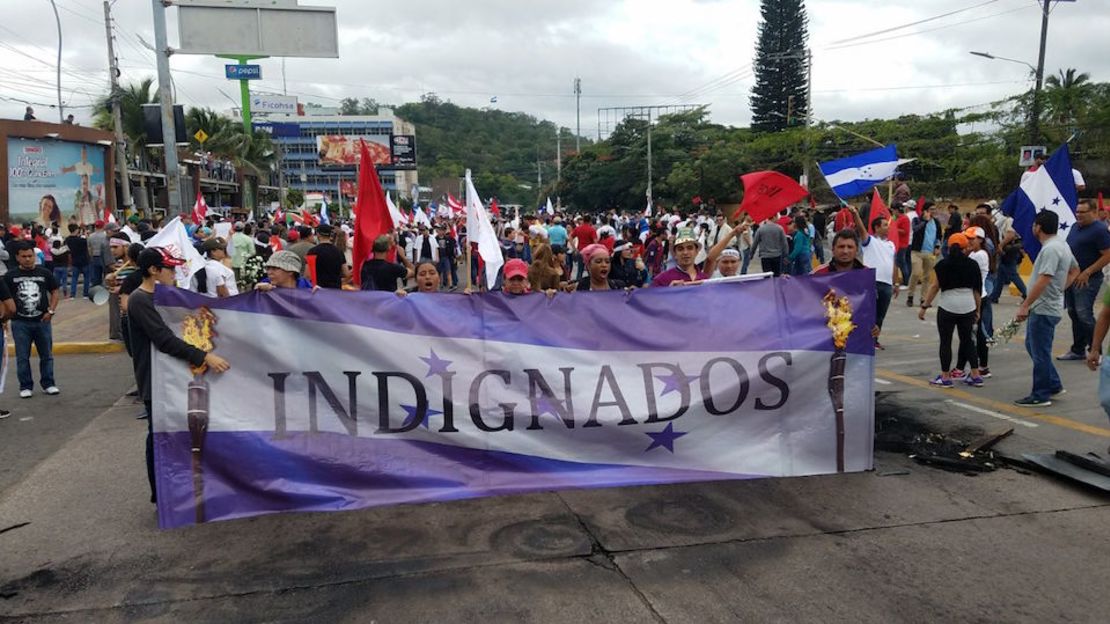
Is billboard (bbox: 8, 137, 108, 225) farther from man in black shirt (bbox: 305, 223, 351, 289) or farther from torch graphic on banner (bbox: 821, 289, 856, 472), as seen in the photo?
torch graphic on banner (bbox: 821, 289, 856, 472)

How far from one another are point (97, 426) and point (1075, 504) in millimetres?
7781

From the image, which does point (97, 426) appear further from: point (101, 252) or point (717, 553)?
point (101, 252)

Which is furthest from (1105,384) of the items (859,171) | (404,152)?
(404,152)

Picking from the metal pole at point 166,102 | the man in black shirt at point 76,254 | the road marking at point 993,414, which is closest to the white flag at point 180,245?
the metal pole at point 166,102

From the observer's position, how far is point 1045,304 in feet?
22.3

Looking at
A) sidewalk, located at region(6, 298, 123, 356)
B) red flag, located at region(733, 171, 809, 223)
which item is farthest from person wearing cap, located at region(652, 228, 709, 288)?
sidewalk, located at region(6, 298, 123, 356)

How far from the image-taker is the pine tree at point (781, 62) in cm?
6638

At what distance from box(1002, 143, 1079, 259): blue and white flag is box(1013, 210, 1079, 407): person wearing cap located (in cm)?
122

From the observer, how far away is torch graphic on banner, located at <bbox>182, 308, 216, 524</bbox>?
4.44m

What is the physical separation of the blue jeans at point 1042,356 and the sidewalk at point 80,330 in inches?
438

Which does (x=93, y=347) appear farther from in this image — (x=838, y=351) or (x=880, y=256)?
(x=880, y=256)

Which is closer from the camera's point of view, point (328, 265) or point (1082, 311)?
point (1082, 311)

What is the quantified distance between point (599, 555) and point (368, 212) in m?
4.23

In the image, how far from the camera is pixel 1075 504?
476 cm
